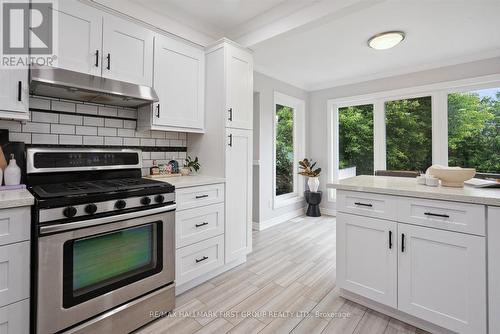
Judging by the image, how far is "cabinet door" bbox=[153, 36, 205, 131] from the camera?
7.44 ft

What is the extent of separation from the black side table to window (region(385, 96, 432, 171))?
4.38ft

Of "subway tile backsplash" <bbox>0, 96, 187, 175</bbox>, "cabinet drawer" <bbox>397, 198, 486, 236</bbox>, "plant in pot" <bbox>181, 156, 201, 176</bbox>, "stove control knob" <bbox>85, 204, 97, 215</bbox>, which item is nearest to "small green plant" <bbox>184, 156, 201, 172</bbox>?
"plant in pot" <bbox>181, 156, 201, 176</bbox>

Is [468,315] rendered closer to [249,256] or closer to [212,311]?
[212,311]

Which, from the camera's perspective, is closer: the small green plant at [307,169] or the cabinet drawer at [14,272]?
the cabinet drawer at [14,272]

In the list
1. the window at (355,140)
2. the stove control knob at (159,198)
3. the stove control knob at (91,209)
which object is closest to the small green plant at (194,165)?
the stove control knob at (159,198)

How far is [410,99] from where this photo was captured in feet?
13.0

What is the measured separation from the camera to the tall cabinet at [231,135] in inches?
97.7

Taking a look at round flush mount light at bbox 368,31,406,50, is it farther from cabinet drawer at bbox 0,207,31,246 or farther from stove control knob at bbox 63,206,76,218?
cabinet drawer at bbox 0,207,31,246

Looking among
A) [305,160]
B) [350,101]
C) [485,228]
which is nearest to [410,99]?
[350,101]

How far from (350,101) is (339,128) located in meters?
0.55

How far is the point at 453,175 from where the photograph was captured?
1.71m

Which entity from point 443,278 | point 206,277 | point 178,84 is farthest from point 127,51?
point 443,278

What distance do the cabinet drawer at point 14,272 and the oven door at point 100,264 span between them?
8cm

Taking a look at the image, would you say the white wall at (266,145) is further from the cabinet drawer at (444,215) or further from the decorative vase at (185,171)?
the cabinet drawer at (444,215)
